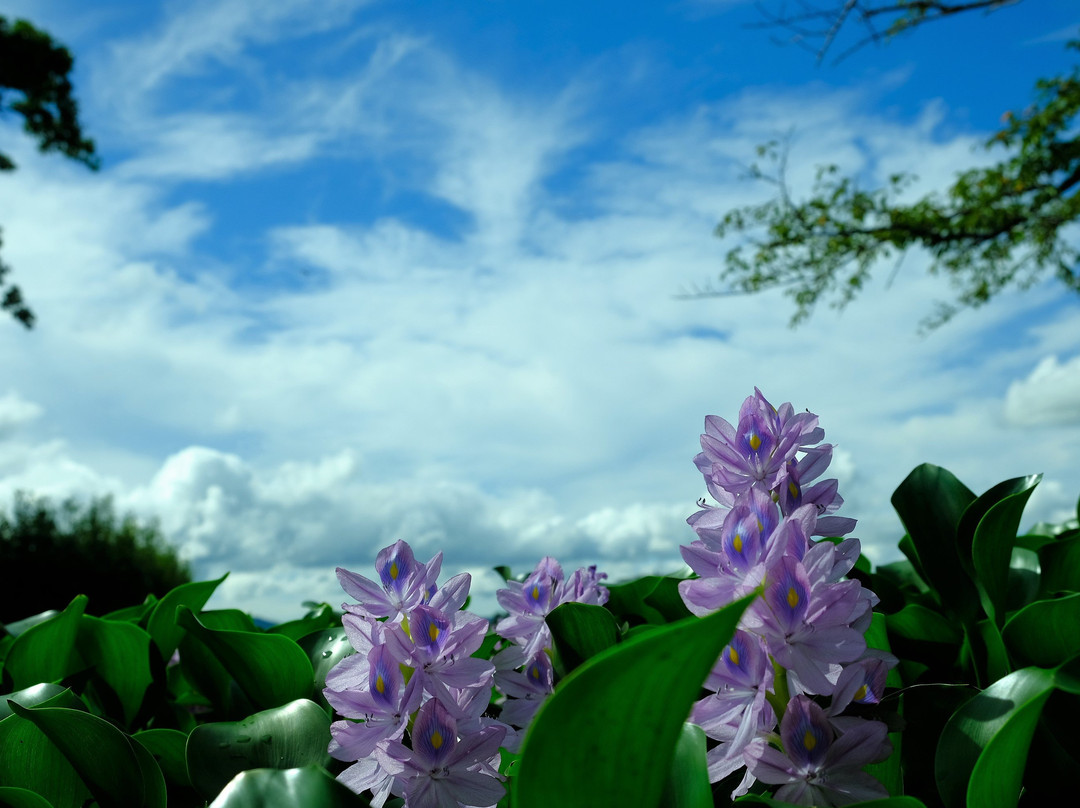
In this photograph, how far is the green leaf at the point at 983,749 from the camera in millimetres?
808

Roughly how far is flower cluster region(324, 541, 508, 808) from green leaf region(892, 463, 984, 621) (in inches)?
35.2

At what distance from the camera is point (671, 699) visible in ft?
1.97

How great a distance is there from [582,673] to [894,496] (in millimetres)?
1114

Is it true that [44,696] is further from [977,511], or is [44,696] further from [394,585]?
[977,511]

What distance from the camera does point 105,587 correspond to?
1578 cm

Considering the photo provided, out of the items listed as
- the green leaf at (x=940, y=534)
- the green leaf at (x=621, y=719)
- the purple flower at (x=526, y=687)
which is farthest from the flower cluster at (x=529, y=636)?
the green leaf at (x=940, y=534)

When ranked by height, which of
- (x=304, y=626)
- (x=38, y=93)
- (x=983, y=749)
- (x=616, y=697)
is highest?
(x=38, y=93)

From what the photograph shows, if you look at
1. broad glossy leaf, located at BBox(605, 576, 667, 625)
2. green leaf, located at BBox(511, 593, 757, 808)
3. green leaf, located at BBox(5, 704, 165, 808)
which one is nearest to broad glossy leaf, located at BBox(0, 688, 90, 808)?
green leaf, located at BBox(5, 704, 165, 808)

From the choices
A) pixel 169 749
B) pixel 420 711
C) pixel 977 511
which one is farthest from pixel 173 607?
pixel 977 511

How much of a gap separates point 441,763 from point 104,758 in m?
0.42

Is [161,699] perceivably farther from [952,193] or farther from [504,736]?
[952,193]

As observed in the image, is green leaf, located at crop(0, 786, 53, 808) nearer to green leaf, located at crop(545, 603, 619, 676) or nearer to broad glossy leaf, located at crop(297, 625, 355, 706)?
broad glossy leaf, located at crop(297, 625, 355, 706)

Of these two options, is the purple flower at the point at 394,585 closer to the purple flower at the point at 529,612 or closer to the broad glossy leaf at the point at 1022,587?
the purple flower at the point at 529,612

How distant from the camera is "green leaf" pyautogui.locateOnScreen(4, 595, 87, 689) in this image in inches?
65.3
